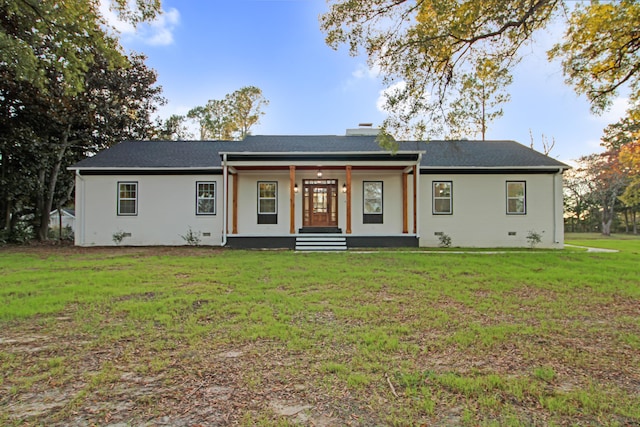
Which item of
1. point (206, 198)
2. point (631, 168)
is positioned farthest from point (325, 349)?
point (631, 168)

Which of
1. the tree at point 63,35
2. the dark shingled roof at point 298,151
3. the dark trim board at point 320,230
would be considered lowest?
the dark trim board at point 320,230

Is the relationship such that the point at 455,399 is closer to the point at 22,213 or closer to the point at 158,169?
the point at 158,169

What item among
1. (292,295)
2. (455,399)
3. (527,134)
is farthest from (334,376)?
(527,134)

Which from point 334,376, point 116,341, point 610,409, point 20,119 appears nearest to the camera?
point 610,409

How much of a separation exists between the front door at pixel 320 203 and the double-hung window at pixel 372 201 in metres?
1.24

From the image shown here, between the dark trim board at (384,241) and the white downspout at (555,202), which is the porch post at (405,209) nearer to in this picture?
the dark trim board at (384,241)

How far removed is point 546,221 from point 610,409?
13.5 metres

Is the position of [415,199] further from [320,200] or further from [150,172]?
[150,172]

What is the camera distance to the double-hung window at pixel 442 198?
45.0 ft

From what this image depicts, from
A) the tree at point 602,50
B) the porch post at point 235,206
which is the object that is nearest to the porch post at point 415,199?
the tree at point 602,50

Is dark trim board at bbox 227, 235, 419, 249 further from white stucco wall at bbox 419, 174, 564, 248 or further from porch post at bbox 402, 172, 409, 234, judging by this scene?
white stucco wall at bbox 419, 174, 564, 248

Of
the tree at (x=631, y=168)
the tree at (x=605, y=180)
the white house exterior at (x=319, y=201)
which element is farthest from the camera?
the tree at (x=605, y=180)

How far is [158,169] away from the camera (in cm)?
1361

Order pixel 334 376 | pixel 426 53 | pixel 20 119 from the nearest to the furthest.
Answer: pixel 334 376
pixel 426 53
pixel 20 119
